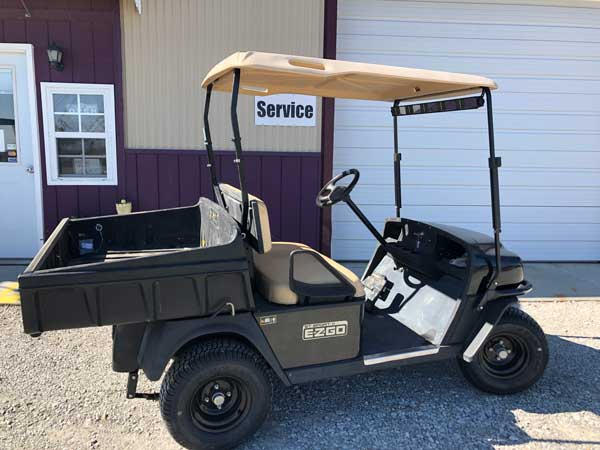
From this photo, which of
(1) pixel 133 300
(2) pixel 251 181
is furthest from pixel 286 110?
(1) pixel 133 300

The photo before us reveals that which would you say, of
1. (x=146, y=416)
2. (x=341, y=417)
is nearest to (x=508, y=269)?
(x=341, y=417)

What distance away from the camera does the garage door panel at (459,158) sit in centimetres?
547

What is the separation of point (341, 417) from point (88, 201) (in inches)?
143

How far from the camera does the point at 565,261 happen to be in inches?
231

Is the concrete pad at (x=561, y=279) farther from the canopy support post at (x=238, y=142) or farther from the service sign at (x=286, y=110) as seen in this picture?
the canopy support post at (x=238, y=142)

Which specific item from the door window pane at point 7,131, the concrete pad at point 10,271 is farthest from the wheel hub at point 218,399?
the door window pane at point 7,131

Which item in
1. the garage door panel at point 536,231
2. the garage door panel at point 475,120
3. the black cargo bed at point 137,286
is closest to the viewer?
the black cargo bed at point 137,286

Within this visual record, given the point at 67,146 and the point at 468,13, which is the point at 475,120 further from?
the point at 67,146

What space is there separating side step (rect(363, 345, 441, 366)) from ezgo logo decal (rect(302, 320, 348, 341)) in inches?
7.9

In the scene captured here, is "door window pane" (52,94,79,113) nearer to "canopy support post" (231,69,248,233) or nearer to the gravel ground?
the gravel ground

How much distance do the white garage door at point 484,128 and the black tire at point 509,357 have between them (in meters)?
2.83

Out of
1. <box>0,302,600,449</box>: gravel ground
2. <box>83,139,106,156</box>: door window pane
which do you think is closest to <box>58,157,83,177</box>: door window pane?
<box>83,139,106,156</box>: door window pane

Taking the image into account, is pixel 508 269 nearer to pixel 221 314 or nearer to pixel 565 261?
pixel 221 314

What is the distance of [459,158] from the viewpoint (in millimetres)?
5570
